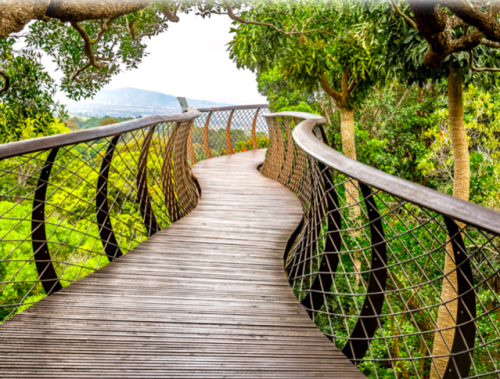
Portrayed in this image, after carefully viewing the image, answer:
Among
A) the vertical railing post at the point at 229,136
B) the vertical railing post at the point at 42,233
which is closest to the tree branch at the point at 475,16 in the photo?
the vertical railing post at the point at 42,233

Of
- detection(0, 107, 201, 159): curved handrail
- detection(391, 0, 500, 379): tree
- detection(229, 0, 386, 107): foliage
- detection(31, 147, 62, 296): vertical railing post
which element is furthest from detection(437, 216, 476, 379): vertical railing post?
detection(229, 0, 386, 107): foliage

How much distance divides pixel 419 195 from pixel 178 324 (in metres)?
1.27

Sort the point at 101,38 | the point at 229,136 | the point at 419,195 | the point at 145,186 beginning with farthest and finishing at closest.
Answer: the point at 229,136 → the point at 101,38 → the point at 145,186 → the point at 419,195

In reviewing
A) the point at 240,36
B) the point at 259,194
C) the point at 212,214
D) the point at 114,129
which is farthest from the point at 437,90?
the point at 114,129

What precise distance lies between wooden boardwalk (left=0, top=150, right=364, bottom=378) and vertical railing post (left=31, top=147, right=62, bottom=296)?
0.40ft

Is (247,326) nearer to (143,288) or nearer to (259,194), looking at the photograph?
(143,288)

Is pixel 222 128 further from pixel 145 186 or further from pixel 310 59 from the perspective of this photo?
pixel 145 186

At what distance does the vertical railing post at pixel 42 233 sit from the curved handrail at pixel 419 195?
53.0 inches

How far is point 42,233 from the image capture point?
1978 millimetres

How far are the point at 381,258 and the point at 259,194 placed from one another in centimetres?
332

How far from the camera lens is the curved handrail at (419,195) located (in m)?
0.91

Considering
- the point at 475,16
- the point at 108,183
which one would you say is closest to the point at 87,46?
the point at 108,183

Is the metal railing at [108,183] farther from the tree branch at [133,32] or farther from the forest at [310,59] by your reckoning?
the tree branch at [133,32]

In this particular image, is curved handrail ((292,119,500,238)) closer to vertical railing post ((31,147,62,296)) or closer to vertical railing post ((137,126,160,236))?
vertical railing post ((31,147,62,296))
